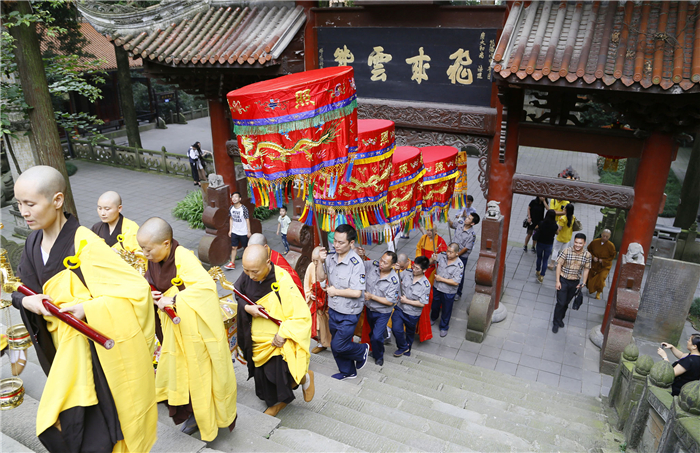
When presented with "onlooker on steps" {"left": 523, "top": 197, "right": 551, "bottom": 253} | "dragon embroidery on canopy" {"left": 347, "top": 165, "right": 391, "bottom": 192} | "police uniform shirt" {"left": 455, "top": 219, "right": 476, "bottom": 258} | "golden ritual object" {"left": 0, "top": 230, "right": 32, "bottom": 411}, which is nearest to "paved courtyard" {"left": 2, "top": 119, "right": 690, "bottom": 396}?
"onlooker on steps" {"left": 523, "top": 197, "right": 551, "bottom": 253}

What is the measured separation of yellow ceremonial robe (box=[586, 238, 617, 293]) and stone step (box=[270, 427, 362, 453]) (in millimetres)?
6564

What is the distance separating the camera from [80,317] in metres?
2.70

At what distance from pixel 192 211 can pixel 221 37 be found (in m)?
5.73

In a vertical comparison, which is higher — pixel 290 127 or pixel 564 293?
pixel 290 127

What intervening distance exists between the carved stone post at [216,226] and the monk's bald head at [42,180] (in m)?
6.54

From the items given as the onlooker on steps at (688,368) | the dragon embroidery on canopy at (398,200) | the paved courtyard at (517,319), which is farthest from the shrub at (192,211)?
the onlooker on steps at (688,368)

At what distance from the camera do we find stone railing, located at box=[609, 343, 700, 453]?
133 inches

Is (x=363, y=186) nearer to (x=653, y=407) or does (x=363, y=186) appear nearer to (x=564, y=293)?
(x=653, y=407)

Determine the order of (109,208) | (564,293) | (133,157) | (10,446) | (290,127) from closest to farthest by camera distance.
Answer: (10,446), (290,127), (109,208), (564,293), (133,157)

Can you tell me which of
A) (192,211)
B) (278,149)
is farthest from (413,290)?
(192,211)

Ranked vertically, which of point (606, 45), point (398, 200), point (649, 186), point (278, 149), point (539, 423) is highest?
point (606, 45)

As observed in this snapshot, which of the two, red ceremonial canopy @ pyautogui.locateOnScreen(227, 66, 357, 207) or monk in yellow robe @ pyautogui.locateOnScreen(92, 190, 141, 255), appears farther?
monk in yellow robe @ pyautogui.locateOnScreen(92, 190, 141, 255)

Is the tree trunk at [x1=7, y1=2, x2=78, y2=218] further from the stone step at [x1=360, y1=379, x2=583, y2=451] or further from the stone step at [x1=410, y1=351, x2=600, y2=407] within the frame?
the stone step at [x1=410, y1=351, x2=600, y2=407]

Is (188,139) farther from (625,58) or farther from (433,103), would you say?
(625,58)
